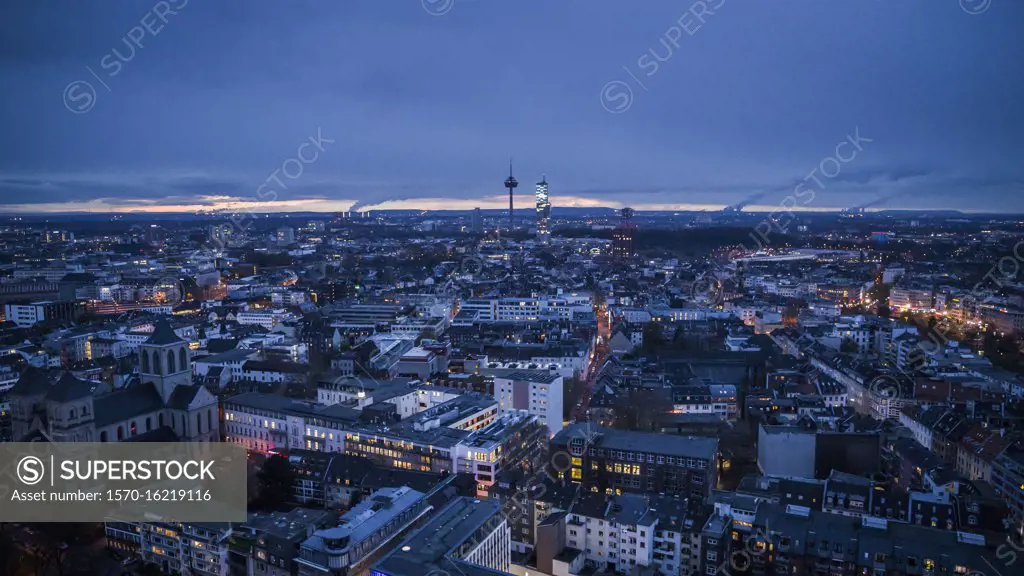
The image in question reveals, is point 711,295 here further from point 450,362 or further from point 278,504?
point 278,504

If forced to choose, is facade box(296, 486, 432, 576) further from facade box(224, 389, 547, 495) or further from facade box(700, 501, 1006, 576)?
facade box(700, 501, 1006, 576)

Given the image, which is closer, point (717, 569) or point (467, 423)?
point (717, 569)

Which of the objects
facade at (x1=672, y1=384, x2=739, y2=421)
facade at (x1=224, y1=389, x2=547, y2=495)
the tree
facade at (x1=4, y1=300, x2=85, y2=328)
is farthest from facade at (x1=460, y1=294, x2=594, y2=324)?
the tree

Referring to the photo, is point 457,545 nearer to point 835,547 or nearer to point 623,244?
point 835,547

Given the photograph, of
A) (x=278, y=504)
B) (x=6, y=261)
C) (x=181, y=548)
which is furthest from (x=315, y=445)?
(x=6, y=261)

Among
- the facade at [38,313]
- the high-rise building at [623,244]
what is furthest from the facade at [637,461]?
the high-rise building at [623,244]

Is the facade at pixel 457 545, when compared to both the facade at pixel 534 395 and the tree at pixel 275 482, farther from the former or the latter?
the facade at pixel 534 395
